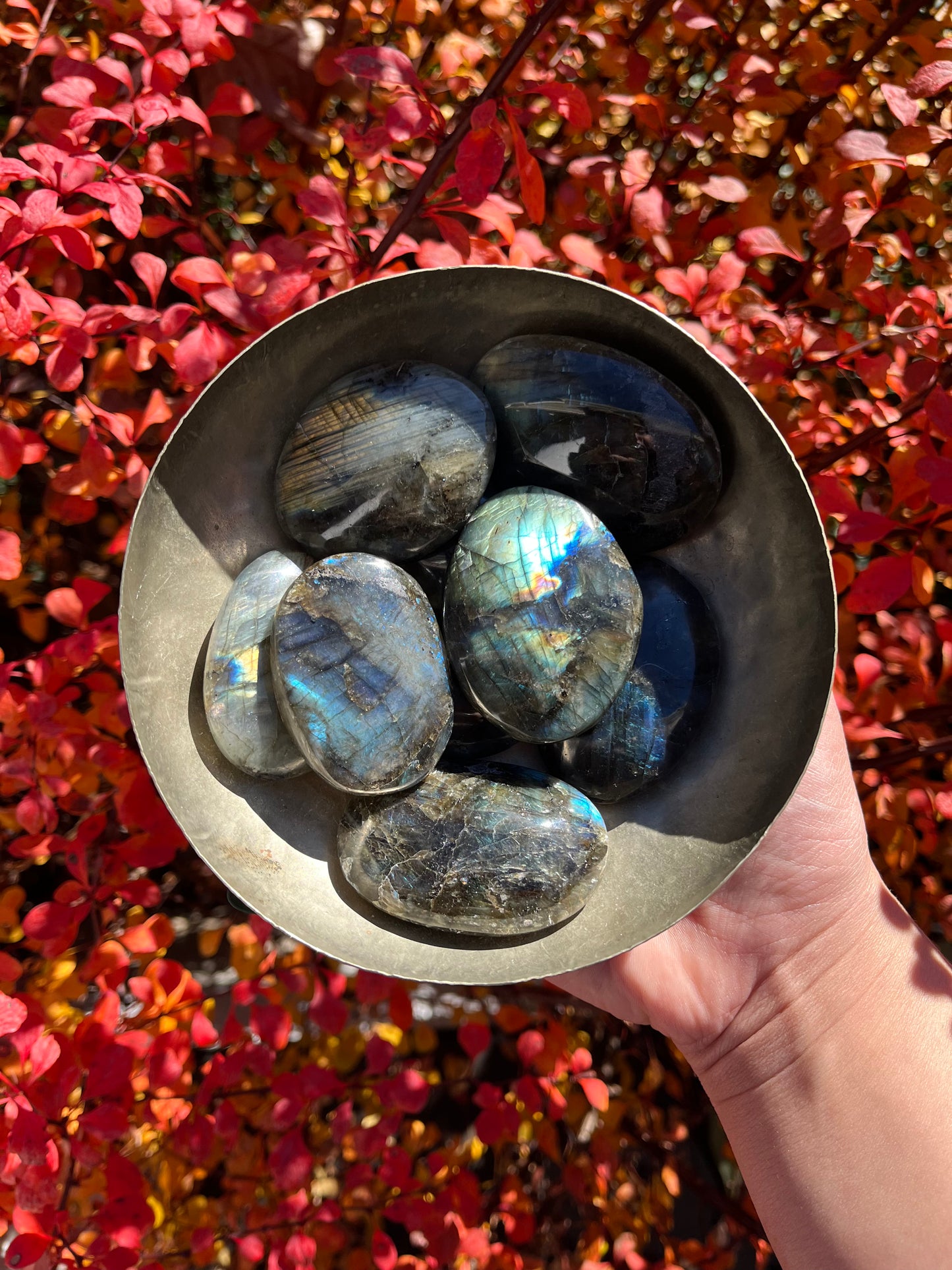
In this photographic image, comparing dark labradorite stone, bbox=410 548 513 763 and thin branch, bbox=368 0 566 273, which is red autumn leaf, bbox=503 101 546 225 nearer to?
thin branch, bbox=368 0 566 273

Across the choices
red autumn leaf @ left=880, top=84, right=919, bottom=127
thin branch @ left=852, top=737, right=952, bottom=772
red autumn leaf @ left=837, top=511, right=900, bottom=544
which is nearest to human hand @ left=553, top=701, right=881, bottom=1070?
thin branch @ left=852, top=737, right=952, bottom=772

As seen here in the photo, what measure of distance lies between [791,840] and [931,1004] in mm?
290

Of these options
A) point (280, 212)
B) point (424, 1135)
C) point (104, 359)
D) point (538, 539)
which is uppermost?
point (280, 212)

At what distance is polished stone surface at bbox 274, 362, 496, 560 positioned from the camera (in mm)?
903

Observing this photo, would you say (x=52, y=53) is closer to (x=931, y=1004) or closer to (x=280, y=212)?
(x=280, y=212)

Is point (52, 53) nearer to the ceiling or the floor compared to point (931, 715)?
nearer to the ceiling

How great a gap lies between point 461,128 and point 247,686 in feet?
2.15

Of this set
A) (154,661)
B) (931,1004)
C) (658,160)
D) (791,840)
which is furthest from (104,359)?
(931,1004)

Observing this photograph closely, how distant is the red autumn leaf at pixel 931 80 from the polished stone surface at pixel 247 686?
901 millimetres

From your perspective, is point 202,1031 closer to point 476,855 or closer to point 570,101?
point 476,855

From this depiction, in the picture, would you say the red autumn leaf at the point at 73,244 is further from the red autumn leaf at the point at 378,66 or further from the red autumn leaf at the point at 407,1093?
the red autumn leaf at the point at 407,1093

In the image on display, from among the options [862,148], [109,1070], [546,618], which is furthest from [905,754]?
[109,1070]

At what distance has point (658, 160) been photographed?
4.23 feet

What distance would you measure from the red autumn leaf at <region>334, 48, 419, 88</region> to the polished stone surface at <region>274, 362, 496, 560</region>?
0.31 meters
